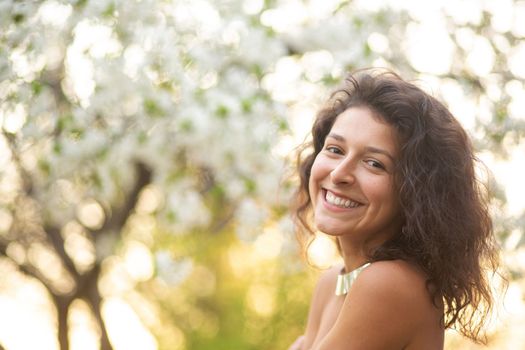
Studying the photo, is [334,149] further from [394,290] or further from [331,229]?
[394,290]

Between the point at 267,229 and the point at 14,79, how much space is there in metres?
1.81

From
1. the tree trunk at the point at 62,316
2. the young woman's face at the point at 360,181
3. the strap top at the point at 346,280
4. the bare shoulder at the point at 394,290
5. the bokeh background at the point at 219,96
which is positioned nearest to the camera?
the bare shoulder at the point at 394,290

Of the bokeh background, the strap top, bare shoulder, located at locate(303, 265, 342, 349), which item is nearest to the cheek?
the strap top

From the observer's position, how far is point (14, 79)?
3316mm

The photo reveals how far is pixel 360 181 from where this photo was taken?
2240mm

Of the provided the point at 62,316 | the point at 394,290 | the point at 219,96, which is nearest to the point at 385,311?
the point at 394,290

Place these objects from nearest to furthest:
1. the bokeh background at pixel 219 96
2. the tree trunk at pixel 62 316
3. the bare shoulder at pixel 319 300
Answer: the bare shoulder at pixel 319 300, the bokeh background at pixel 219 96, the tree trunk at pixel 62 316

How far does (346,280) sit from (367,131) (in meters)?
0.44

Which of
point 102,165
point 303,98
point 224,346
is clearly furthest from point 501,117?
point 224,346

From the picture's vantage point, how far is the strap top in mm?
2346

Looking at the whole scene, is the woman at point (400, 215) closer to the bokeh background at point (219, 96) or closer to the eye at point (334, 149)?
the eye at point (334, 149)

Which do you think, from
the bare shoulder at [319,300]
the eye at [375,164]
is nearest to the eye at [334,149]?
the eye at [375,164]

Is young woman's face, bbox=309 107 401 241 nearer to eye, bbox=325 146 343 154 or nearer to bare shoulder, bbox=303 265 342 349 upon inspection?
eye, bbox=325 146 343 154

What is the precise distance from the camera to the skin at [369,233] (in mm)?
2145
